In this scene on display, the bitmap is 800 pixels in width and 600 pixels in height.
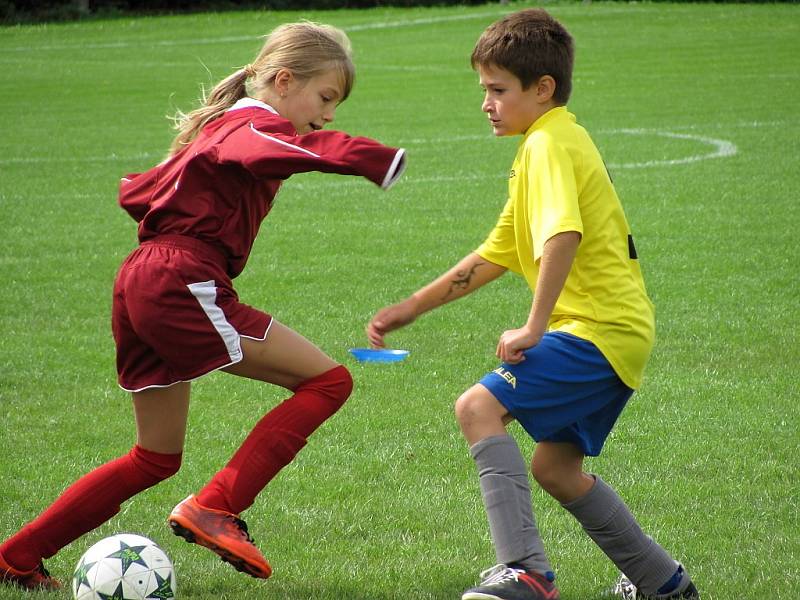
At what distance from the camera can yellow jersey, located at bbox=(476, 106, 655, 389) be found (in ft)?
12.2

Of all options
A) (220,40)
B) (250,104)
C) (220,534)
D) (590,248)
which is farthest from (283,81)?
(220,40)

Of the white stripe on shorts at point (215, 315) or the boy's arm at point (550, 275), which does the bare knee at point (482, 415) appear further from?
the white stripe on shorts at point (215, 315)

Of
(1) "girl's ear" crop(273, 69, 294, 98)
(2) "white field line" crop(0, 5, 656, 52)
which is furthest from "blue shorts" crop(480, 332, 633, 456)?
(2) "white field line" crop(0, 5, 656, 52)

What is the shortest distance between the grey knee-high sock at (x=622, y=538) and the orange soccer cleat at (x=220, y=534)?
975mm

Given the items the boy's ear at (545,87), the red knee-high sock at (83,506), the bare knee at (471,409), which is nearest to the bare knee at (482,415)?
the bare knee at (471,409)

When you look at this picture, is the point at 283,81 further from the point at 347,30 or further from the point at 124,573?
the point at 347,30

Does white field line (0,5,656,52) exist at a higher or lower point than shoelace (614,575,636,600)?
lower

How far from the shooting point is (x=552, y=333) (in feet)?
12.3

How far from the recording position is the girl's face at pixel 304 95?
4.16 metres

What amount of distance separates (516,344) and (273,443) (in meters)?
0.91

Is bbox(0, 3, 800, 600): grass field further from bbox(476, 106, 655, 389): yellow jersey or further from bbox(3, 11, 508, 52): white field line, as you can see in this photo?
bbox(3, 11, 508, 52): white field line

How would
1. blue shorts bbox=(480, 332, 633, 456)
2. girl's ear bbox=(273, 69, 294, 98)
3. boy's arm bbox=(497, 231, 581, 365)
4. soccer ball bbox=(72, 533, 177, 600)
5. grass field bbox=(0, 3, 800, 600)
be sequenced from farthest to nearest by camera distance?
grass field bbox=(0, 3, 800, 600)
girl's ear bbox=(273, 69, 294, 98)
soccer ball bbox=(72, 533, 177, 600)
blue shorts bbox=(480, 332, 633, 456)
boy's arm bbox=(497, 231, 581, 365)

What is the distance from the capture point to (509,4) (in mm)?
44344

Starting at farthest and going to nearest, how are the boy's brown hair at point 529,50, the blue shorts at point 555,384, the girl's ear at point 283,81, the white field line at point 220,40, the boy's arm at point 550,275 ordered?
the white field line at point 220,40 → the girl's ear at point 283,81 → the boy's brown hair at point 529,50 → the blue shorts at point 555,384 → the boy's arm at point 550,275
